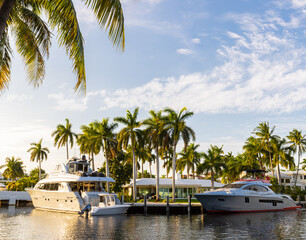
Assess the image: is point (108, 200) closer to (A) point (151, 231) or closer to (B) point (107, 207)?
(B) point (107, 207)

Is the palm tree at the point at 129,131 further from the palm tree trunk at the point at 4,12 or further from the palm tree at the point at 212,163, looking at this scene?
the palm tree trunk at the point at 4,12

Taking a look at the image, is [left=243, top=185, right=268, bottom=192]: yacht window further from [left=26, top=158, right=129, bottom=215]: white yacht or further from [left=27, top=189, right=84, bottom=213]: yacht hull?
[left=27, top=189, right=84, bottom=213]: yacht hull

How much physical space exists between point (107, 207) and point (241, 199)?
14.2m

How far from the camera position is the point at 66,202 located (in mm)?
33219

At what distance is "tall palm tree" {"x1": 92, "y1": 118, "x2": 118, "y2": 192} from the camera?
5038 centimetres

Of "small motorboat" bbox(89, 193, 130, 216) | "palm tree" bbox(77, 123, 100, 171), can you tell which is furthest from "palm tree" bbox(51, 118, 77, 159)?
"small motorboat" bbox(89, 193, 130, 216)

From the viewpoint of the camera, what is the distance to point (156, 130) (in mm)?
45312

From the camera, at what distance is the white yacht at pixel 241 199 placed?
32.5m

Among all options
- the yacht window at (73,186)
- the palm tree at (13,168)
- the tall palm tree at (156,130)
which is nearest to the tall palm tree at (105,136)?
the tall palm tree at (156,130)

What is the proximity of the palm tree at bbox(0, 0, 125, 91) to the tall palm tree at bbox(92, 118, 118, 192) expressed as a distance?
134 feet

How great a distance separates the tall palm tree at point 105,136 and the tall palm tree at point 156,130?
7.70m

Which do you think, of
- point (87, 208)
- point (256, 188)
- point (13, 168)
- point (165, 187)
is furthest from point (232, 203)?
point (13, 168)

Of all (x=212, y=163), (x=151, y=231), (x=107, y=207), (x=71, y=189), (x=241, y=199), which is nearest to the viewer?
(x=151, y=231)

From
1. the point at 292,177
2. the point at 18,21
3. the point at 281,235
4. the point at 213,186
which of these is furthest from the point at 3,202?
the point at 292,177
